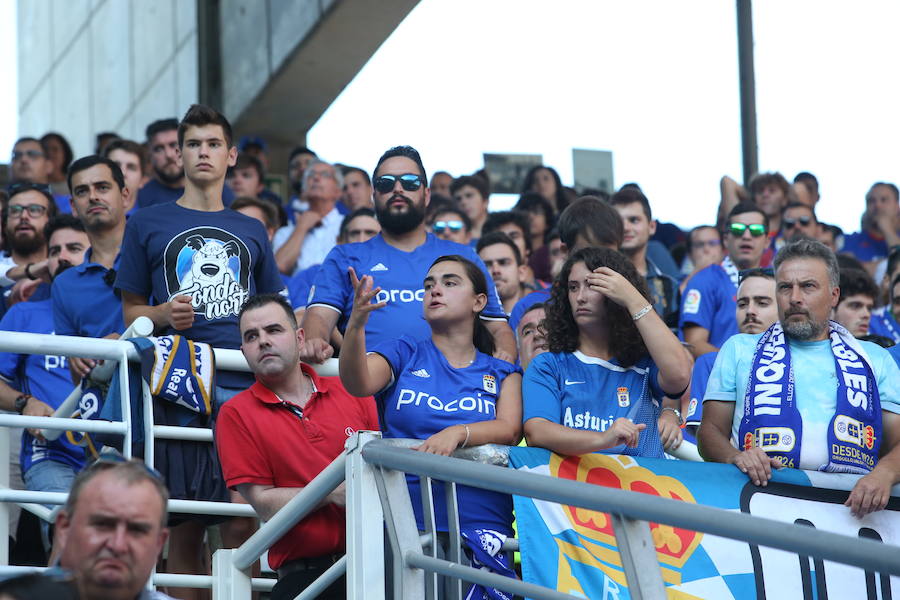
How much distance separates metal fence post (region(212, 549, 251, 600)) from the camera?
14.7ft

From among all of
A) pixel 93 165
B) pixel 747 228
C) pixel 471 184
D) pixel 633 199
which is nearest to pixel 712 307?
pixel 747 228

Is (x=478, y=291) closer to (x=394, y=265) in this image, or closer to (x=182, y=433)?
(x=394, y=265)

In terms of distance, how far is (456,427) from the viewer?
455cm

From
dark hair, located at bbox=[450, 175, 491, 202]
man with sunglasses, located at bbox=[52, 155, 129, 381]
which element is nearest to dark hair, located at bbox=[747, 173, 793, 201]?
dark hair, located at bbox=[450, 175, 491, 202]

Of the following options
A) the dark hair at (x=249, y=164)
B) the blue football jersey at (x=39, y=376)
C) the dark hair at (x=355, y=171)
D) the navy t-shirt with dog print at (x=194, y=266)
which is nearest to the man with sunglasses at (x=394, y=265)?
the navy t-shirt with dog print at (x=194, y=266)

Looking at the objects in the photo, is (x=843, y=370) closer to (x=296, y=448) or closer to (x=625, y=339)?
(x=625, y=339)

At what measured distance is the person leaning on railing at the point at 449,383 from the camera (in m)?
4.56

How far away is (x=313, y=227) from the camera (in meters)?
9.68

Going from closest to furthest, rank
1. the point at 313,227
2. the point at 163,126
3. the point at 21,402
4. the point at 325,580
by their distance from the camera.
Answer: the point at 325,580 < the point at 21,402 < the point at 163,126 < the point at 313,227

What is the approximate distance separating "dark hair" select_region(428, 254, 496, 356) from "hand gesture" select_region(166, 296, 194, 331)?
3.32 feet

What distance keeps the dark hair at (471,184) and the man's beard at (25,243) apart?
3428 millimetres

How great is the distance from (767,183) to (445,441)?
721 cm

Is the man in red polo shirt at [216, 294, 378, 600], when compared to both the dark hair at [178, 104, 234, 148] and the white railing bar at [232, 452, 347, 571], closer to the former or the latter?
the white railing bar at [232, 452, 347, 571]

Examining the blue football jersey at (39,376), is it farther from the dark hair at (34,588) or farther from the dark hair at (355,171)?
the dark hair at (355,171)
